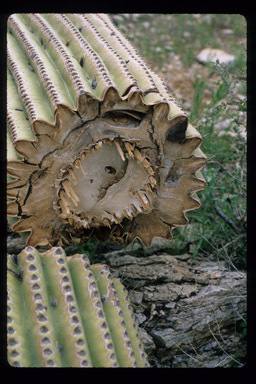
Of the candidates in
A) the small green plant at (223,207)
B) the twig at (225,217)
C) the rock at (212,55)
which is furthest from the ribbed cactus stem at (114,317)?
the rock at (212,55)

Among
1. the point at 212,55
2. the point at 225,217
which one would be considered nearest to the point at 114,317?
the point at 225,217

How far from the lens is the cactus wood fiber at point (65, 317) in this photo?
139cm

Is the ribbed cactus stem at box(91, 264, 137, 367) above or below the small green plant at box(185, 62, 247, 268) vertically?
below

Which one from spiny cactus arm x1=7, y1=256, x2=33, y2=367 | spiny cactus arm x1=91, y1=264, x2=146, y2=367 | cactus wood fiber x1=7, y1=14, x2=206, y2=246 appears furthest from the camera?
cactus wood fiber x1=7, y1=14, x2=206, y2=246

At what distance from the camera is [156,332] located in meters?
1.93

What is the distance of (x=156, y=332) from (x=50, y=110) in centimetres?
88

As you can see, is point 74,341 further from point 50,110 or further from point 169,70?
point 169,70

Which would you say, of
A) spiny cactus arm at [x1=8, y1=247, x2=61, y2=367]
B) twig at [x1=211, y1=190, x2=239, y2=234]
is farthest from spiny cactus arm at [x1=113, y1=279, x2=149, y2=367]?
twig at [x1=211, y1=190, x2=239, y2=234]

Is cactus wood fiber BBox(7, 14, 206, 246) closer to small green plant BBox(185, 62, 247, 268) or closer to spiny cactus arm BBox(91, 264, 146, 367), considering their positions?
spiny cactus arm BBox(91, 264, 146, 367)

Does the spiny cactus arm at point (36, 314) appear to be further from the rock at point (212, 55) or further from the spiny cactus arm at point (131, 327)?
the rock at point (212, 55)

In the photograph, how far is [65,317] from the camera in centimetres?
148

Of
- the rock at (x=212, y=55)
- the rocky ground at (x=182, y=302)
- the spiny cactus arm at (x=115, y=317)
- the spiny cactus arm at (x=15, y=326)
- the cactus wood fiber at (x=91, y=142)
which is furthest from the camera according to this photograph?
the rock at (x=212, y=55)

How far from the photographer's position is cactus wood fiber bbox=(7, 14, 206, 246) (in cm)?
170

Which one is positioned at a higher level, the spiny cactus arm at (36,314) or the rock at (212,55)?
the rock at (212,55)
